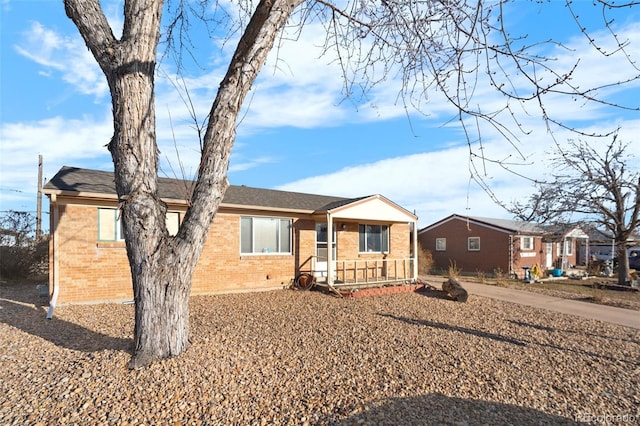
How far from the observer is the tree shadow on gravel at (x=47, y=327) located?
5.46 metres

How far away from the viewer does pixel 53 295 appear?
348 inches

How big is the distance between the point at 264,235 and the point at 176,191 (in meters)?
3.24

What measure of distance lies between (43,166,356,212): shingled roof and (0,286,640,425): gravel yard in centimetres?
310

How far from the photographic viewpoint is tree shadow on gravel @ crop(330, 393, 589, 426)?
140 inches

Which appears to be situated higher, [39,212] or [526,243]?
[39,212]

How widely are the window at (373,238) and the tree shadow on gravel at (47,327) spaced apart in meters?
10.4

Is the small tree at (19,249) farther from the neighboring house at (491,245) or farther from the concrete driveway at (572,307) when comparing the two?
the neighboring house at (491,245)

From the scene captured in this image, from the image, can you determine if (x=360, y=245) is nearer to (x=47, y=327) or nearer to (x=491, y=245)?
(x=47, y=327)

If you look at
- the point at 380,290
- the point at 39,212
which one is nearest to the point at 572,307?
the point at 380,290

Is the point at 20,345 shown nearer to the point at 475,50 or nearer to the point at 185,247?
the point at 185,247

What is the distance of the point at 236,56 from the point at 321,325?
5374 millimetres

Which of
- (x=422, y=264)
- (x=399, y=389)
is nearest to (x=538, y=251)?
(x=422, y=264)

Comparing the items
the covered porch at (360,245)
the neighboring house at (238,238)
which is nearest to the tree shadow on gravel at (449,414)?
the neighboring house at (238,238)

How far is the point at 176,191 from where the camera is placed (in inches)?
439
